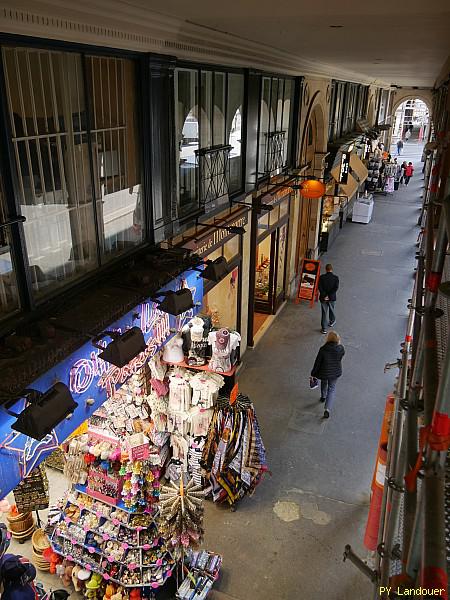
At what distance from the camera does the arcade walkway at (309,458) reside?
21.0ft

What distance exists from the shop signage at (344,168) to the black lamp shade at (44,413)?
52.6 ft

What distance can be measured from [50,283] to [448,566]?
4184mm

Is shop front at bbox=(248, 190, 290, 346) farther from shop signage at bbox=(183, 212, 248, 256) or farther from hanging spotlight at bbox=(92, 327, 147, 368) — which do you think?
hanging spotlight at bbox=(92, 327, 147, 368)

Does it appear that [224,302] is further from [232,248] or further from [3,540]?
[3,540]

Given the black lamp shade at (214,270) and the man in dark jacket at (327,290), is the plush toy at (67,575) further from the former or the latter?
the man in dark jacket at (327,290)

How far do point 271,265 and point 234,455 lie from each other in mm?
6577

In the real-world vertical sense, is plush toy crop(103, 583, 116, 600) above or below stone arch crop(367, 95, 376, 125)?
below

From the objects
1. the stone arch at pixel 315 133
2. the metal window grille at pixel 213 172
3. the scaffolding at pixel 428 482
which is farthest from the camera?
the stone arch at pixel 315 133

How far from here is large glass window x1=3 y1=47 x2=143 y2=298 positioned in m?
4.27

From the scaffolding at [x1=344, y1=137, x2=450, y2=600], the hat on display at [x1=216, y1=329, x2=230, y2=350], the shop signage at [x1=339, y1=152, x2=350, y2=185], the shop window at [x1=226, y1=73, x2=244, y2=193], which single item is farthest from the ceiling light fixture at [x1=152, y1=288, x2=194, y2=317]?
the shop signage at [x1=339, y1=152, x2=350, y2=185]

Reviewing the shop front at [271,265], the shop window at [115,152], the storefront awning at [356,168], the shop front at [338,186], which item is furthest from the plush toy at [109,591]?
the storefront awning at [356,168]

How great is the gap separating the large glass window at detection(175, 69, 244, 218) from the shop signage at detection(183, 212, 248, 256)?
0.43 m

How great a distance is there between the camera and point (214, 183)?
8.20 m

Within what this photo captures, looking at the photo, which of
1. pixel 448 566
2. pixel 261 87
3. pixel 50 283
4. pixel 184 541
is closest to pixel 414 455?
pixel 448 566
